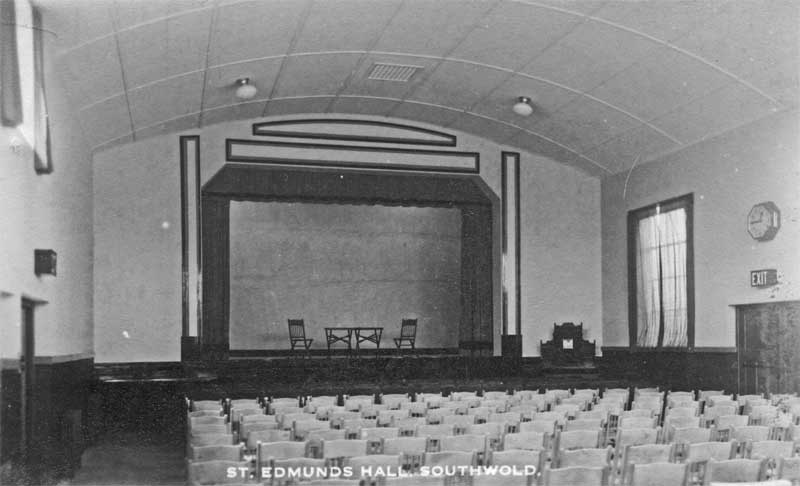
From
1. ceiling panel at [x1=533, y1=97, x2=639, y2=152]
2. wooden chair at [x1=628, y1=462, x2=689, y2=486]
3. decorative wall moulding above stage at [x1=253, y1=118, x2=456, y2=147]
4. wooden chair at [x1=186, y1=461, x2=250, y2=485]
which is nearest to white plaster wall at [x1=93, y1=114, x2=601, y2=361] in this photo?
decorative wall moulding above stage at [x1=253, y1=118, x2=456, y2=147]

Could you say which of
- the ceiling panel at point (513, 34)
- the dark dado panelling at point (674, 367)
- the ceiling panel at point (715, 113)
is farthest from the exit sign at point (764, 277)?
the ceiling panel at point (513, 34)

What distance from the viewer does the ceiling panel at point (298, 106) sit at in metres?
12.6

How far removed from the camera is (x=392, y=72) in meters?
11.2

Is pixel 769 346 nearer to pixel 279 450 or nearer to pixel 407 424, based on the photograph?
pixel 407 424

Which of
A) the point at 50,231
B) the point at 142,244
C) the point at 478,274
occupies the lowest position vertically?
the point at 478,274

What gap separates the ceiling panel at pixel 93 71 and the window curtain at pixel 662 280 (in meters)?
7.97

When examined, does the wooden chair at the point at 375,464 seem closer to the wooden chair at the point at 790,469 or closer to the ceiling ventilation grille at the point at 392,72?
the wooden chair at the point at 790,469

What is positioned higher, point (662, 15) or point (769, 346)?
point (662, 15)

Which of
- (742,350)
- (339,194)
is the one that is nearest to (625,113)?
(742,350)

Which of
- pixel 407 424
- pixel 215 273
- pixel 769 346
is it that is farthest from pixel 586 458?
pixel 215 273

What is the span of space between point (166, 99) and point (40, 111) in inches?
173

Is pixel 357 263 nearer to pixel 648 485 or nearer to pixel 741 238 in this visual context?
pixel 741 238

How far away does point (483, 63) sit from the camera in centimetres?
1058

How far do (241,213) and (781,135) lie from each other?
1040 centimetres
